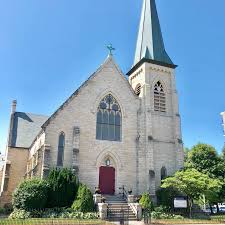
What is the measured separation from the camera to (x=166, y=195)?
28547mm

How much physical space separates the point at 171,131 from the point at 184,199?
922 cm

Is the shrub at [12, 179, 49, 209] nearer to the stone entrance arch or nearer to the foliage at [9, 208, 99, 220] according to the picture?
the foliage at [9, 208, 99, 220]

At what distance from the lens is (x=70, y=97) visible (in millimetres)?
29969

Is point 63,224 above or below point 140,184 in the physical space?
below

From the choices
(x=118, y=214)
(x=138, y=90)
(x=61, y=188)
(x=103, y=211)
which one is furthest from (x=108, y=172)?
(x=138, y=90)

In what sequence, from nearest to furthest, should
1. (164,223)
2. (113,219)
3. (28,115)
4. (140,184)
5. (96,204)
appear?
(164,223), (113,219), (96,204), (140,184), (28,115)

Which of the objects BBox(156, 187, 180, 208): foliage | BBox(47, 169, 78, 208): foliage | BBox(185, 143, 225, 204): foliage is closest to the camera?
BBox(47, 169, 78, 208): foliage

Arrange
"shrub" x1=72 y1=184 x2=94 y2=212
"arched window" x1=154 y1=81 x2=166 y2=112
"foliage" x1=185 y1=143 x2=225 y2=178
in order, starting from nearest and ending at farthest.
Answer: "shrub" x1=72 y1=184 x2=94 y2=212 → "arched window" x1=154 y1=81 x2=166 y2=112 → "foliage" x1=185 y1=143 x2=225 y2=178

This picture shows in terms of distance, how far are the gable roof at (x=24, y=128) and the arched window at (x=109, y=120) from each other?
1109cm

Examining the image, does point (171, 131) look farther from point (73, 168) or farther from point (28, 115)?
point (28, 115)

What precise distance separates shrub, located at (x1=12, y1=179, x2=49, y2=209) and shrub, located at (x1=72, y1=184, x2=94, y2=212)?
2.54m

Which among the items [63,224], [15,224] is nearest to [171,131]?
[63,224]

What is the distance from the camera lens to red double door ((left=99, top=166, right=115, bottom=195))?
2883 cm

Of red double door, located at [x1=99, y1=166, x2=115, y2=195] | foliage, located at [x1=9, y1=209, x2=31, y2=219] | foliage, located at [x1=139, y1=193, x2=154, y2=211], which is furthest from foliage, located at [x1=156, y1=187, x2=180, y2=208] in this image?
foliage, located at [x1=9, y1=209, x2=31, y2=219]
